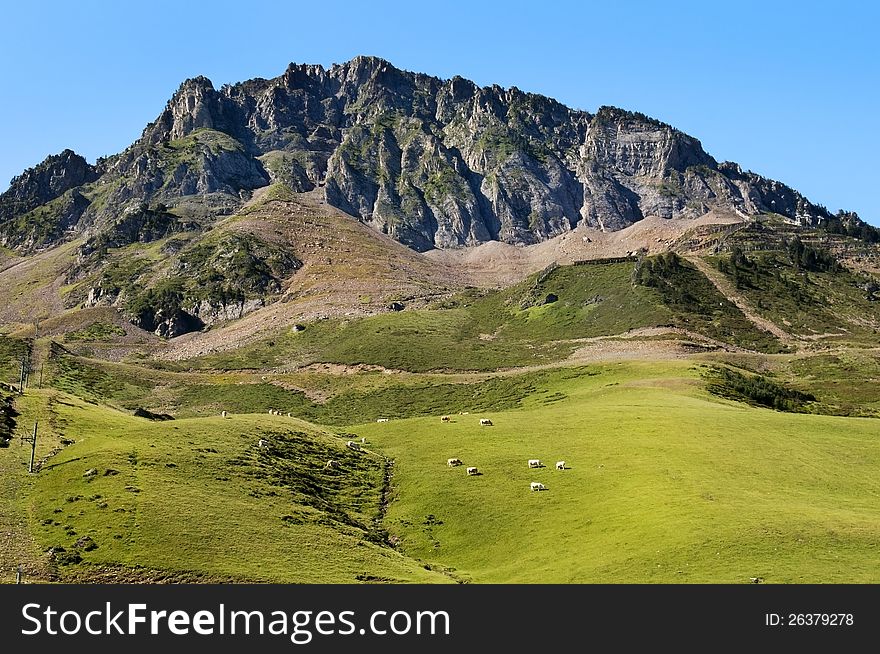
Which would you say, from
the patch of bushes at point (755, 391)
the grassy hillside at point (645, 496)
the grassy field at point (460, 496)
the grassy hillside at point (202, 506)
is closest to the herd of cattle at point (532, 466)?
the grassy hillside at point (645, 496)

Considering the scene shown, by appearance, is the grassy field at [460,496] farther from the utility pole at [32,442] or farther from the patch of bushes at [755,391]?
the patch of bushes at [755,391]

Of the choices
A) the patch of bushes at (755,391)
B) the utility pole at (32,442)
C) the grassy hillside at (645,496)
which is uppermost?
the patch of bushes at (755,391)

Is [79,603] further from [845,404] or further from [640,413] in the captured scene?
[845,404]

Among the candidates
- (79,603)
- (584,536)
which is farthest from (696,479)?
(79,603)

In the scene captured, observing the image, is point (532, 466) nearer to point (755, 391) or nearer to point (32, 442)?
point (32, 442)

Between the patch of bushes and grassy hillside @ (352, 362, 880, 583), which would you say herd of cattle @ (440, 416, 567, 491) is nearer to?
grassy hillside @ (352, 362, 880, 583)

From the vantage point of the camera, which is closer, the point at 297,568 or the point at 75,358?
the point at 297,568

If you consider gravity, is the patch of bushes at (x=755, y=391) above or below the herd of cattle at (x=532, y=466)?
above

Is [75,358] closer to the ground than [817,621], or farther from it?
farther from it

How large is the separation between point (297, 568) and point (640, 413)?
55.9 meters

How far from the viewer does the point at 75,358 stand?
198000 millimetres

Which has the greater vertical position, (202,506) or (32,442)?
(32,442)

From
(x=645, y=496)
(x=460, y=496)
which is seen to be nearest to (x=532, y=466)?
(x=460, y=496)

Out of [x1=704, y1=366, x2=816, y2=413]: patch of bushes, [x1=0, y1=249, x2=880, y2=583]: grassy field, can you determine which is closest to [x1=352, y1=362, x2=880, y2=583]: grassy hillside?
[x1=0, y1=249, x2=880, y2=583]: grassy field
